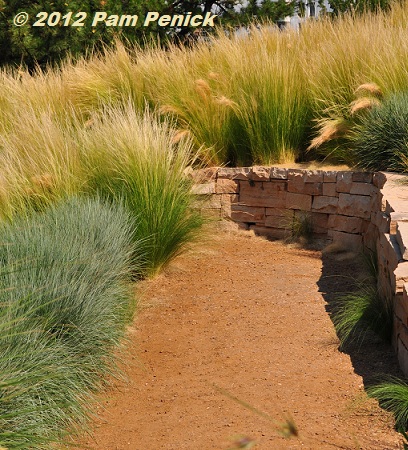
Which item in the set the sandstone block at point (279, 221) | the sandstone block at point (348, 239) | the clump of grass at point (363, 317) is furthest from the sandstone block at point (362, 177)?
the clump of grass at point (363, 317)

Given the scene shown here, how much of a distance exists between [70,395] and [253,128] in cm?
431

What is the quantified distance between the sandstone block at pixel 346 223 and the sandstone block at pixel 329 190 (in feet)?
0.61

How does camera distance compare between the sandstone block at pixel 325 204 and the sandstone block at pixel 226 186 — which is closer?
the sandstone block at pixel 325 204

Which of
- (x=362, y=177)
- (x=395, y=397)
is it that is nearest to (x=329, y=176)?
(x=362, y=177)

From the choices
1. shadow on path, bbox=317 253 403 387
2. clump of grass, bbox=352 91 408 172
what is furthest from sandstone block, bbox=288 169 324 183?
shadow on path, bbox=317 253 403 387

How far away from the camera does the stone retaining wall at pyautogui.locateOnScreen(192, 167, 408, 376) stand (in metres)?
6.09

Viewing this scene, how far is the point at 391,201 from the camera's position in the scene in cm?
513

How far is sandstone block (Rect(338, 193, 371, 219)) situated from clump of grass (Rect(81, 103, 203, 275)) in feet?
4.51

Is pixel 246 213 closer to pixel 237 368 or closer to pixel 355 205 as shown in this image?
pixel 355 205

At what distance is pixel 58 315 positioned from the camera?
3873 mm

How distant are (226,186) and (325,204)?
0.99 m

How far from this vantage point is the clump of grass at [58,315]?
10.5 feet

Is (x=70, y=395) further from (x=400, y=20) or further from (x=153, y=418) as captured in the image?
(x=400, y=20)

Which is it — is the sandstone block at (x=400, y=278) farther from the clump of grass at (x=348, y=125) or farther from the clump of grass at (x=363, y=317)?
the clump of grass at (x=348, y=125)
